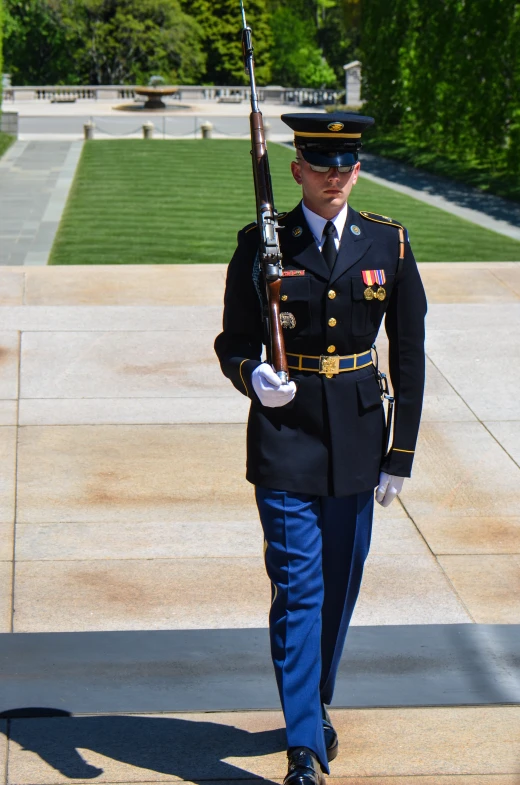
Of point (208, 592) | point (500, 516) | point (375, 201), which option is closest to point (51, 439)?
point (208, 592)

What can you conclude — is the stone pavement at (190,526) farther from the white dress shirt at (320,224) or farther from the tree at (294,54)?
the tree at (294,54)

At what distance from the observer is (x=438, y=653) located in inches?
169

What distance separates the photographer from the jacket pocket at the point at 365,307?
11.3 ft

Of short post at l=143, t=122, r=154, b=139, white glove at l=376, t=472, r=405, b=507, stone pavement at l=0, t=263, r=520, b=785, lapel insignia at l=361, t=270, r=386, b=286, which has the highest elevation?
lapel insignia at l=361, t=270, r=386, b=286

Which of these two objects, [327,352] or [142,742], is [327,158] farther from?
[142,742]

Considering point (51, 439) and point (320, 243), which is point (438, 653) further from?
point (51, 439)

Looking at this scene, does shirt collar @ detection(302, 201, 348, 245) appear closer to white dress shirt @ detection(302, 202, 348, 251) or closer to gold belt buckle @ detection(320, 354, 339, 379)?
white dress shirt @ detection(302, 202, 348, 251)

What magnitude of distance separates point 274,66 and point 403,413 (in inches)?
2304

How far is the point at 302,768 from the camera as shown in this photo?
3254mm

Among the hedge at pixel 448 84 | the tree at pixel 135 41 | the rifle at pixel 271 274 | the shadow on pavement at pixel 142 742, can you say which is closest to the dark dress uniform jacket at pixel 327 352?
the rifle at pixel 271 274

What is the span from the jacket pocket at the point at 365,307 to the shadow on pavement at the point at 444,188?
12499 millimetres

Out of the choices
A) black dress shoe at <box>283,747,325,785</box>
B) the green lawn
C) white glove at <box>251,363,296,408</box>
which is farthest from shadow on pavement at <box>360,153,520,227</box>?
black dress shoe at <box>283,747,325,785</box>

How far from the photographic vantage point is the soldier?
3330 mm

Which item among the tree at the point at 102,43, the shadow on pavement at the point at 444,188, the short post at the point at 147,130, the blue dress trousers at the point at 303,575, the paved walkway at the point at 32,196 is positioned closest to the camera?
the blue dress trousers at the point at 303,575
